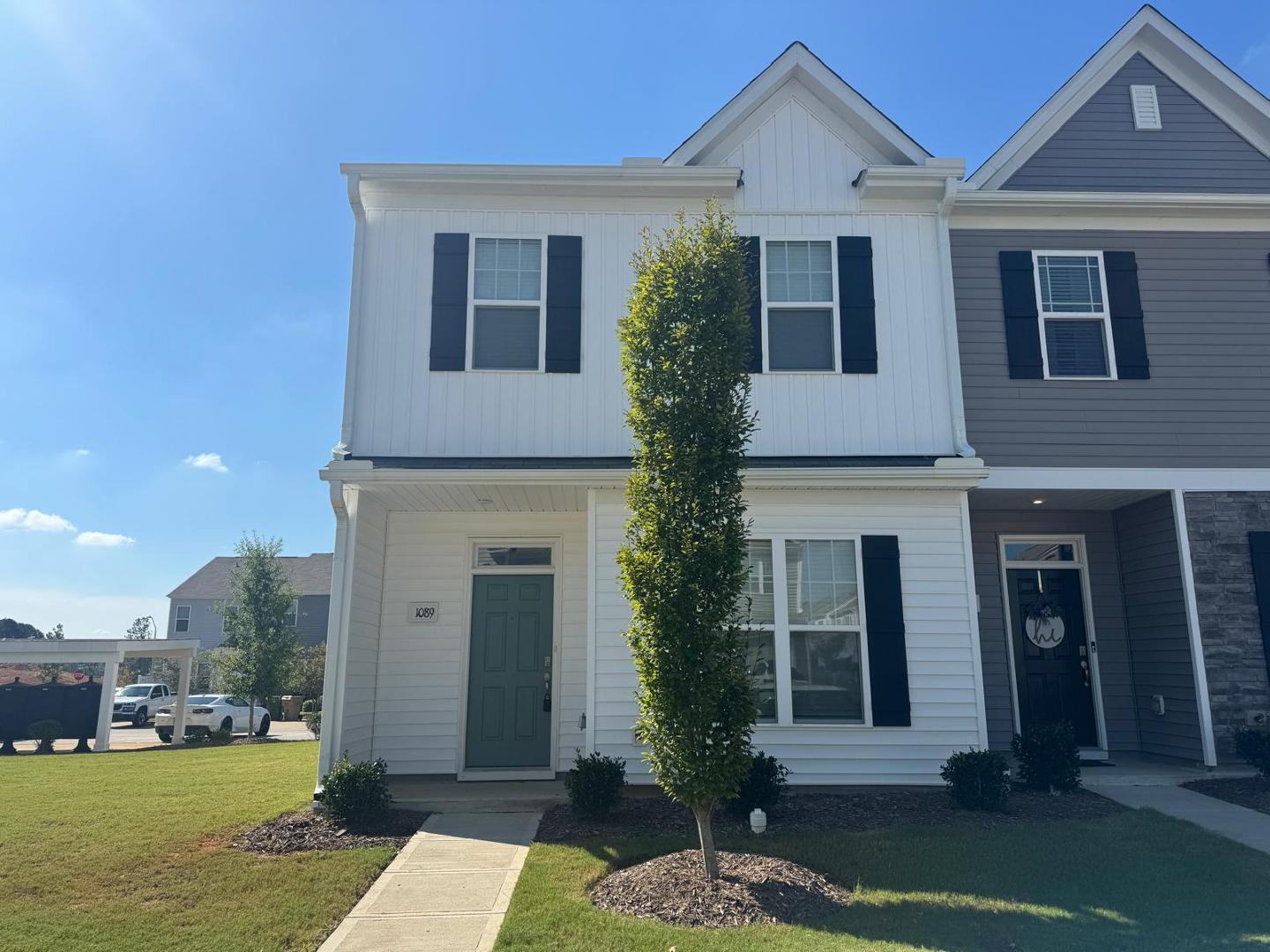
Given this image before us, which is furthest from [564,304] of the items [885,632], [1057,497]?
[1057,497]

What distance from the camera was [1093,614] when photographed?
9906 mm

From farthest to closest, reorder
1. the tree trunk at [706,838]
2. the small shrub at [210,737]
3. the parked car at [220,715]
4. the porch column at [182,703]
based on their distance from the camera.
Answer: the parked car at [220,715]
the small shrub at [210,737]
the porch column at [182,703]
the tree trunk at [706,838]

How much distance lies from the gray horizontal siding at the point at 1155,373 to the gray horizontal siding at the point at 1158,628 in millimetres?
874

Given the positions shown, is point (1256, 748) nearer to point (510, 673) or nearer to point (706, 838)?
point (706, 838)

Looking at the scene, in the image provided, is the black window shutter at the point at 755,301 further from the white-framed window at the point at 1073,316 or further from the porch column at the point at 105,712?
the porch column at the point at 105,712

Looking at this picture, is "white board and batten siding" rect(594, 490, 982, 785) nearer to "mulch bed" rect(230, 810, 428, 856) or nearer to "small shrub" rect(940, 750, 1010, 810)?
"small shrub" rect(940, 750, 1010, 810)

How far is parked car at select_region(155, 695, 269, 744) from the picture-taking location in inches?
778

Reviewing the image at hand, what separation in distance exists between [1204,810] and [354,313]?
9.20 m

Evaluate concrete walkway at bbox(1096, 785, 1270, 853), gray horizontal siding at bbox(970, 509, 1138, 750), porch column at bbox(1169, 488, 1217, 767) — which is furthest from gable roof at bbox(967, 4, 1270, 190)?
concrete walkway at bbox(1096, 785, 1270, 853)

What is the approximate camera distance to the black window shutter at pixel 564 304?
884 centimetres

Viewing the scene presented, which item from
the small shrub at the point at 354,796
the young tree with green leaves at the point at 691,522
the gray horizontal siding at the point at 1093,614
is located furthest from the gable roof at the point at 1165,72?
the small shrub at the point at 354,796

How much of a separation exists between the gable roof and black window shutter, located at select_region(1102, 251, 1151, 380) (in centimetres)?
162

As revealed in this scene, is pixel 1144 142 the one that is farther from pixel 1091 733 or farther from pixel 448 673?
pixel 448 673

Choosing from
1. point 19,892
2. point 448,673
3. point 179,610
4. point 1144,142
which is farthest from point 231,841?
point 179,610
